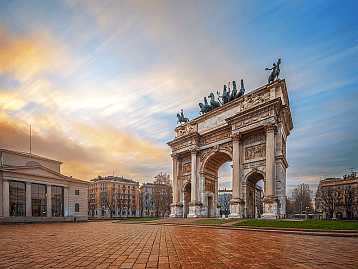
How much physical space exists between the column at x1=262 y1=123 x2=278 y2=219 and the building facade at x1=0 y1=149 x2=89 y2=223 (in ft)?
114

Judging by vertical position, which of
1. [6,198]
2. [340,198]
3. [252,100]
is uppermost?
[252,100]

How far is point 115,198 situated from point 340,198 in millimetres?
81037

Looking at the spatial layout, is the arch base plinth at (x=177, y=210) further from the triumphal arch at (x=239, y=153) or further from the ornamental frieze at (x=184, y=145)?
the ornamental frieze at (x=184, y=145)

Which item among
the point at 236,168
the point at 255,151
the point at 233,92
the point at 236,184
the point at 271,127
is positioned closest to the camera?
the point at 271,127

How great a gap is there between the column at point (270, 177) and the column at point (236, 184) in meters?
4.14

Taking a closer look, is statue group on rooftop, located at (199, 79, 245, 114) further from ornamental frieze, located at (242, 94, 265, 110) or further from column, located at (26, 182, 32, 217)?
column, located at (26, 182, 32, 217)

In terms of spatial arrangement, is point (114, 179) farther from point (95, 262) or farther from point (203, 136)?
point (95, 262)

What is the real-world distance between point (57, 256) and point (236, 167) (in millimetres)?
26669

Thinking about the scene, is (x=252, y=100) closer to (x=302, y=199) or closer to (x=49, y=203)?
(x=49, y=203)

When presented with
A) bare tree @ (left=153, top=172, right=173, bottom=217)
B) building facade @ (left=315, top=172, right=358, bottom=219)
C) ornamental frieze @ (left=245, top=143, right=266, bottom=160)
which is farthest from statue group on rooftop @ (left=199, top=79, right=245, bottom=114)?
building facade @ (left=315, top=172, right=358, bottom=219)

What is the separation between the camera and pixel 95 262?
18.9 ft

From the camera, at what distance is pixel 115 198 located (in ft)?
287

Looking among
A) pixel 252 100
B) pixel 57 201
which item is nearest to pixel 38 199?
pixel 57 201

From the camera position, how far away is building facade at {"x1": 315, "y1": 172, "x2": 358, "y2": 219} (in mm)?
67438
